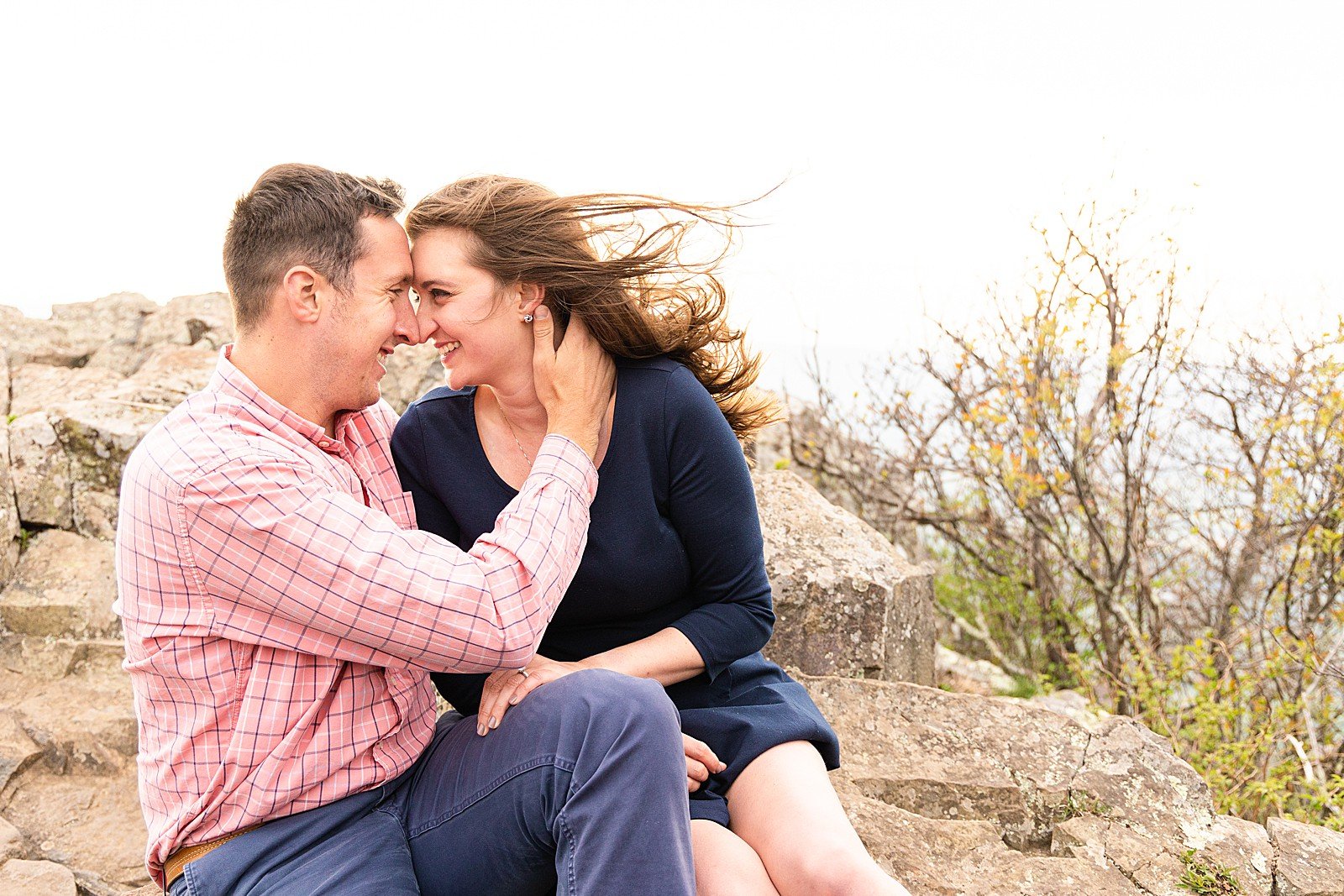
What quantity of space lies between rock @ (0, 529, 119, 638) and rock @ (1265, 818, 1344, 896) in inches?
143

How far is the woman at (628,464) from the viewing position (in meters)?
2.27

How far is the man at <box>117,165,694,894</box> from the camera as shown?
1.77 meters

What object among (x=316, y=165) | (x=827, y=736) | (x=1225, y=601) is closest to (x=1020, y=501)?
(x=1225, y=601)

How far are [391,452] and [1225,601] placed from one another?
200 inches

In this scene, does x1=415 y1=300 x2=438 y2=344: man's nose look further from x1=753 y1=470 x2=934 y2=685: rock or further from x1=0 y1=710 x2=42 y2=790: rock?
x1=0 y1=710 x2=42 y2=790: rock

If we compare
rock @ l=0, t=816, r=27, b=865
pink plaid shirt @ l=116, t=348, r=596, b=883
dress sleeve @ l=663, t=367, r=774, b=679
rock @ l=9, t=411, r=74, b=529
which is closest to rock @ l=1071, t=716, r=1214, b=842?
dress sleeve @ l=663, t=367, r=774, b=679

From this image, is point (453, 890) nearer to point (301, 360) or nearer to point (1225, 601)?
point (301, 360)

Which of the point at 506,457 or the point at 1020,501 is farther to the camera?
the point at 1020,501

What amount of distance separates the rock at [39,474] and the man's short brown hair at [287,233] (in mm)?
2272

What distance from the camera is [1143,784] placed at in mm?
2920

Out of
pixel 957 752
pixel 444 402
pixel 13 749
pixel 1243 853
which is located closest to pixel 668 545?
pixel 444 402

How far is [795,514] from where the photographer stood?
3.79m

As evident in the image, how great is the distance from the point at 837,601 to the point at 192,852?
7.09 feet

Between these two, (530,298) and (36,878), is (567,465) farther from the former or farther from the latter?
(36,878)
